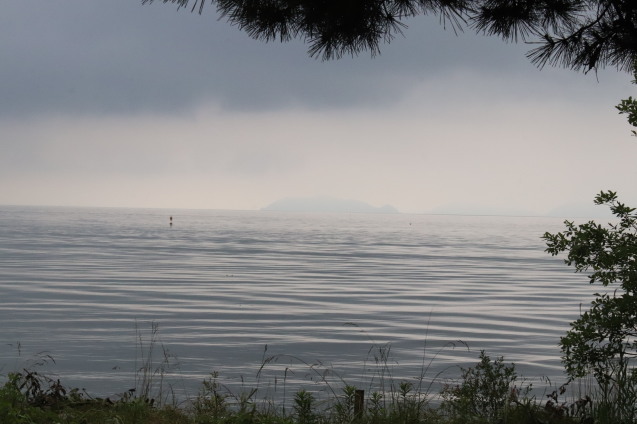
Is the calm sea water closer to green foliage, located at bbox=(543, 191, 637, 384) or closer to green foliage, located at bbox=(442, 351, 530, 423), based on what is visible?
green foliage, located at bbox=(442, 351, 530, 423)

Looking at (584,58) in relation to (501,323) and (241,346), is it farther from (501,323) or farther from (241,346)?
(501,323)

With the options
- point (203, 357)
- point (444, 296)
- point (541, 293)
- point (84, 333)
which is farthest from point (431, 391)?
point (541, 293)

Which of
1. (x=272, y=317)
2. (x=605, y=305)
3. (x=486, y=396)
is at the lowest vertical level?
(x=272, y=317)

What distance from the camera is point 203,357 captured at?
1446 cm

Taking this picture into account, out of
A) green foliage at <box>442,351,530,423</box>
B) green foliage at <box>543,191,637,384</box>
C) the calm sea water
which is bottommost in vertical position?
the calm sea water

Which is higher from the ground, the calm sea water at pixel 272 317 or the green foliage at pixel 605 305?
the green foliage at pixel 605 305

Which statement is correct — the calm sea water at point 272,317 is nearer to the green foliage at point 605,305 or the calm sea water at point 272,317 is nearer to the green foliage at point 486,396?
the green foliage at point 486,396

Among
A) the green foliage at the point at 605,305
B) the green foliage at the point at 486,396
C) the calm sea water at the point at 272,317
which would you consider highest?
the green foliage at the point at 605,305

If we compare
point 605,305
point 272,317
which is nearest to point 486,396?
point 605,305

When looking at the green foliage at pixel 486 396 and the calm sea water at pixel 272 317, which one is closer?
the green foliage at pixel 486 396

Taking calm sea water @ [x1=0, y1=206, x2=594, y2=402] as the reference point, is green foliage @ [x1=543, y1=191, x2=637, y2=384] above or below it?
above

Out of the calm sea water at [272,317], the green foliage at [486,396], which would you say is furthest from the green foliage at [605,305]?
the calm sea water at [272,317]

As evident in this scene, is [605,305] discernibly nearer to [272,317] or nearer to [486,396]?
[486,396]

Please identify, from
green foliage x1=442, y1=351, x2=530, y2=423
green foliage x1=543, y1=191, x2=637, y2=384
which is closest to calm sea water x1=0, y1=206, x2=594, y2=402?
green foliage x1=442, y1=351, x2=530, y2=423
